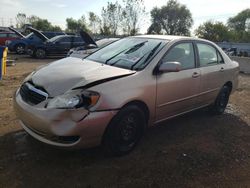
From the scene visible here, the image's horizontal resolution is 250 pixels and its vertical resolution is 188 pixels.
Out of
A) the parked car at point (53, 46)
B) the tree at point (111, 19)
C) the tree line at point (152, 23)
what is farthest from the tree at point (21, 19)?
the parked car at point (53, 46)

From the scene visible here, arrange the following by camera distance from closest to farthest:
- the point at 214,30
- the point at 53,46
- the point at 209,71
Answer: the point at 209,71 → the point at 53,46 → the point at 214,30

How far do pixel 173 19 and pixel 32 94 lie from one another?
5422cm

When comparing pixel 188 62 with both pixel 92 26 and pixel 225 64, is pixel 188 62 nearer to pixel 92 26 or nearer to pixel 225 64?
pixel 225 64

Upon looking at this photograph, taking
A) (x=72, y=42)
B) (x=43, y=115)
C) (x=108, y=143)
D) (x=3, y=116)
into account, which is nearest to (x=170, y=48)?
(x=108, y=143)

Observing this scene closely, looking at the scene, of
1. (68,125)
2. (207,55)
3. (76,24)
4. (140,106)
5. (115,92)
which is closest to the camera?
(68,125)

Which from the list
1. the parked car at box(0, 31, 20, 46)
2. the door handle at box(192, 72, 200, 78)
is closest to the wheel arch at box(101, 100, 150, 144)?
the door handle at box(192, 72, 200, 78)

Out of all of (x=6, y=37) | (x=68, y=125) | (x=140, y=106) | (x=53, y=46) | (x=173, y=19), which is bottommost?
(x=68, y=125)

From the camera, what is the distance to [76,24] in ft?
179

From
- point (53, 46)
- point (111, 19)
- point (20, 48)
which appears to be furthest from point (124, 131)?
point (111, 19)

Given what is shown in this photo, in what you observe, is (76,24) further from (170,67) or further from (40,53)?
(170,67)

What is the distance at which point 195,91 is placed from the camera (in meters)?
5.00

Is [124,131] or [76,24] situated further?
[76,24]

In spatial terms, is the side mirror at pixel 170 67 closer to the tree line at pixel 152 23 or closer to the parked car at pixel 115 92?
the parked car at pixel 115 92

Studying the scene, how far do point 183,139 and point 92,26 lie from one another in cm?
4539
